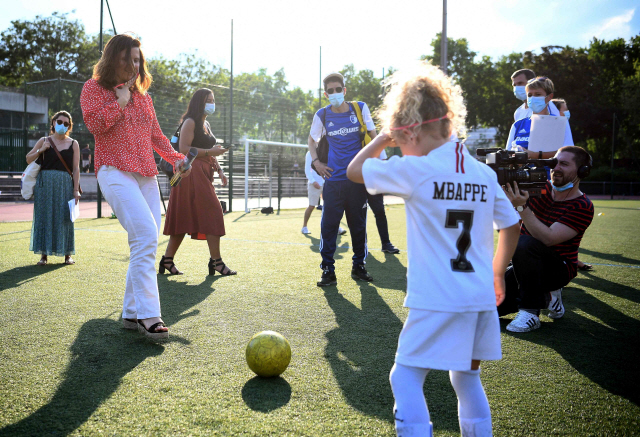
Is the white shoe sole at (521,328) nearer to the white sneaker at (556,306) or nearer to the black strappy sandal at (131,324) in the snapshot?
the white sneaker at (556,306)

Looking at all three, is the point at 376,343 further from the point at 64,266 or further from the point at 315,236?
the point at 315,236

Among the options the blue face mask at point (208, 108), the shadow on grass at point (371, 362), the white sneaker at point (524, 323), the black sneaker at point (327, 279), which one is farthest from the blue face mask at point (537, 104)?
the blue face mask at point (208, 108)

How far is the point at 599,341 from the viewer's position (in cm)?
359

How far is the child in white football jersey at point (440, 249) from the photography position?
1717 millimetres

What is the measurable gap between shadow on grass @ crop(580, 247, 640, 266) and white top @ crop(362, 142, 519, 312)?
6.11m

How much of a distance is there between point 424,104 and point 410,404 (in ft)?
3.42

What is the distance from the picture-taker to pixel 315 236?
976 cm

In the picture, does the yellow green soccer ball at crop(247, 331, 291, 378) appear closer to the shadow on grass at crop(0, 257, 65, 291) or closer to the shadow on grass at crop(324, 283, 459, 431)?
the shadow on grass at crop(324, 283, 459, 431)

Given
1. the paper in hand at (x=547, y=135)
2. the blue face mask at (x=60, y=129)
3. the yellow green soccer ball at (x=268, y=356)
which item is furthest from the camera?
the blue face mask at (x=60, y=129)

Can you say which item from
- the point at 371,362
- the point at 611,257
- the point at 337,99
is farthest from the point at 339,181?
the point at 611,257

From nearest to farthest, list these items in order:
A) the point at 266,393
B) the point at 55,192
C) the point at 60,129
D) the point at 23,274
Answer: the point at 266,393 → the point at 23,274 → the point at 60,129 → the point at 55,192

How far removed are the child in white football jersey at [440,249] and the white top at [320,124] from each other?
11.8ft

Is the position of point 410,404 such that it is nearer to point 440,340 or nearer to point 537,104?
point 440,340

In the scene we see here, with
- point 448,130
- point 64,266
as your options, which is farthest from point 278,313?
point 64,266
